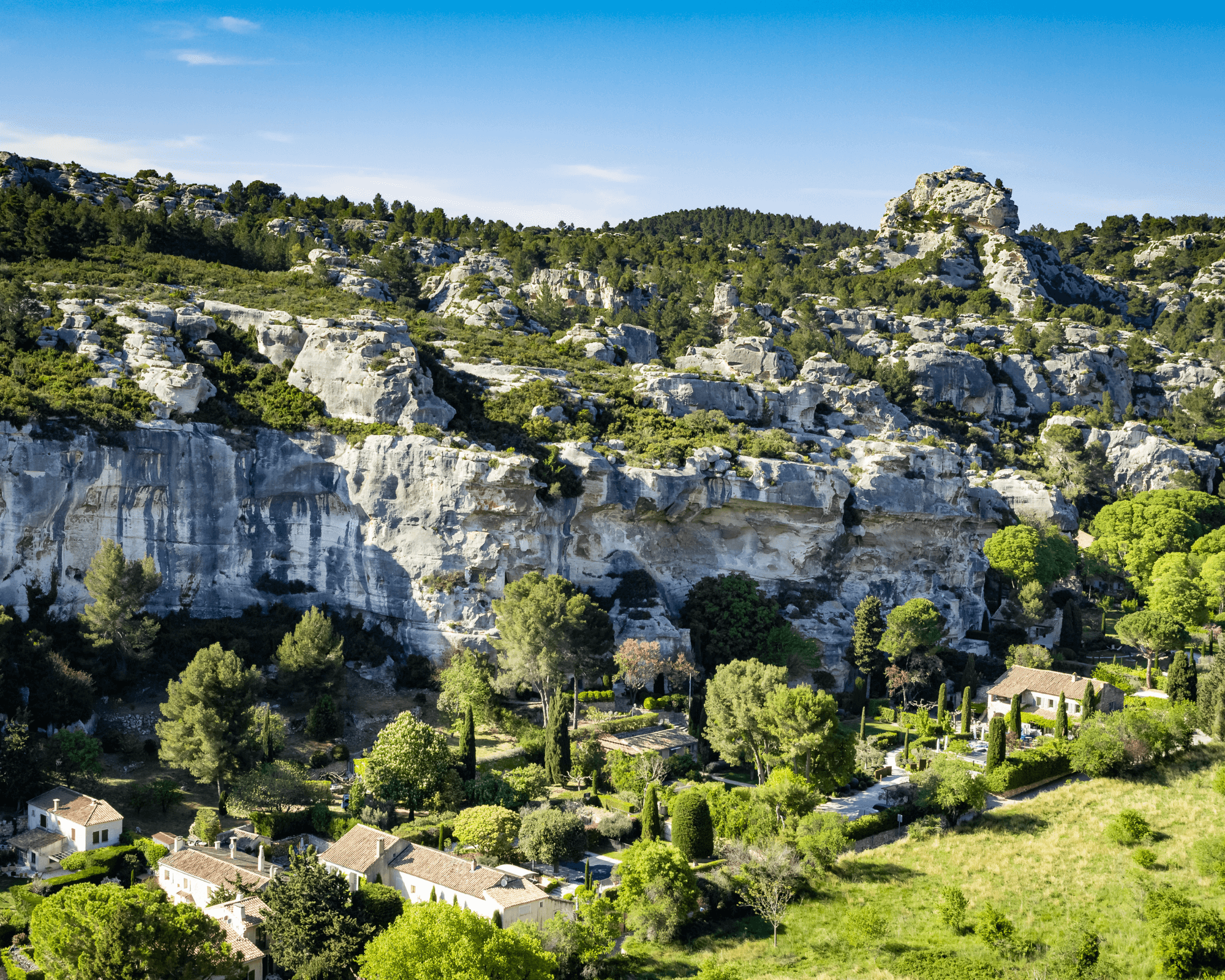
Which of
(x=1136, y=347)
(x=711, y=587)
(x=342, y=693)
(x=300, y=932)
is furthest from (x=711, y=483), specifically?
(x=1136, y=347)

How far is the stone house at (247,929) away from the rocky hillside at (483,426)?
20883 millimetres

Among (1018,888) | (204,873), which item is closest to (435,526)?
(204,873)

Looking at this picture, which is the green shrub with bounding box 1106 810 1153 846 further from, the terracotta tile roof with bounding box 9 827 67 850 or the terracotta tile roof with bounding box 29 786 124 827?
the terracotta tile roof with bounding box 9 827 67 850

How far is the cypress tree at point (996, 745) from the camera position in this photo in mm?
46250

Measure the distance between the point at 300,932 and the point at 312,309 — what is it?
43298 mm

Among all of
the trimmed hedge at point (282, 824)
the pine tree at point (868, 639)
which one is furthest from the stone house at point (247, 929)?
the pine tree at point (868, 639)

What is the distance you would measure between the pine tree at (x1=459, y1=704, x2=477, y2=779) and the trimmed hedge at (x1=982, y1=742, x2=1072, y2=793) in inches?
835

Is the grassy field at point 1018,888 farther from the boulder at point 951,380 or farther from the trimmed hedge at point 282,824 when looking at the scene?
the boulder at point 951,380

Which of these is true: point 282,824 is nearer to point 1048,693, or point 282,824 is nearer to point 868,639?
point 868,639

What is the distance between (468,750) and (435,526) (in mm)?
13810

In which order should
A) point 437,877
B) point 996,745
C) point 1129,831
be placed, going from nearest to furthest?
point 437,877, point 1129,831, point 996,745

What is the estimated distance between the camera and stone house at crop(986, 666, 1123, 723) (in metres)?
53.3

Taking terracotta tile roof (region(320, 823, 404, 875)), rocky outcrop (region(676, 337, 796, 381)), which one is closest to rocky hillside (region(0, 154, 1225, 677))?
rocky outcrop (region(676, 337, 796, 381))

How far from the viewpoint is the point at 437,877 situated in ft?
117
